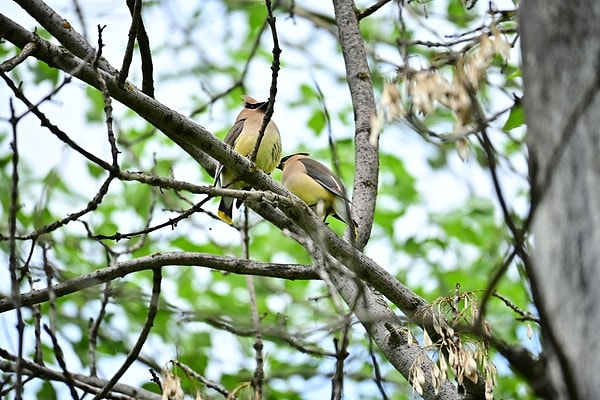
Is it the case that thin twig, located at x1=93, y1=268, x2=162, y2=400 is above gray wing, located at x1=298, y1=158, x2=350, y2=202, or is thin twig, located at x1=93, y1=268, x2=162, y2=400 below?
below

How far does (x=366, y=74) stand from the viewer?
5.00 metres

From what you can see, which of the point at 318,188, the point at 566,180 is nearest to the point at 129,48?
the point at 566,180

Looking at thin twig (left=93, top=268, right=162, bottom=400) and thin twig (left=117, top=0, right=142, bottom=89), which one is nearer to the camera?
thin twig (left=117, top=0, right=142, bottom=89)

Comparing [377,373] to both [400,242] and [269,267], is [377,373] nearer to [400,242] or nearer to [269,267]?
[269,267]

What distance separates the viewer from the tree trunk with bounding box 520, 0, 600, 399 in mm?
1513

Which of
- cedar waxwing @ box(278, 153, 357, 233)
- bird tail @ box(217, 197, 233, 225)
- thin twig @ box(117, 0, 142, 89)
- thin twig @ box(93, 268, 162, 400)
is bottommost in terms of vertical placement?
thin twig @ box(93, 268, 162, 400)

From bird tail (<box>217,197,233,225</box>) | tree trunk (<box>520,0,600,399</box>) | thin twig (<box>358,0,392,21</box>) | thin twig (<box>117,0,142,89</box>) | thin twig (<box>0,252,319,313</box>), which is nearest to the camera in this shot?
tree trunk (<box>520,0,600,399</box>)

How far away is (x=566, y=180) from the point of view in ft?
5.37

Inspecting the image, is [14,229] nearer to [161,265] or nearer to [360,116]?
[161,265]

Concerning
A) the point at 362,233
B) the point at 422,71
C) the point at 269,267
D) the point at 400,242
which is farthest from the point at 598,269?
the point at 400,242

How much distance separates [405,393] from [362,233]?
11.5ft

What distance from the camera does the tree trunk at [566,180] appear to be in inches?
59.6

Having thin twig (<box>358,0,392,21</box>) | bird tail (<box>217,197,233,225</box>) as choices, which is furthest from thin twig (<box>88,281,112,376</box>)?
thin twig (<box>358,0,392,21</box>)

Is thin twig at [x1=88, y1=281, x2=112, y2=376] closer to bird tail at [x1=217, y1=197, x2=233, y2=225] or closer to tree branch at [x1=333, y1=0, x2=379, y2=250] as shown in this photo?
tree branch at [x1=333, y1=0, x2=379, y2=250]
